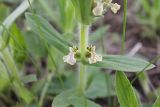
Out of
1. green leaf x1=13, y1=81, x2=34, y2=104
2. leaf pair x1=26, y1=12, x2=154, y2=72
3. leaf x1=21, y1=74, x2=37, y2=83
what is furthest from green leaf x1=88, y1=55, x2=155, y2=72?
green leaf x1=13, y1=81, x2=34, y2=104

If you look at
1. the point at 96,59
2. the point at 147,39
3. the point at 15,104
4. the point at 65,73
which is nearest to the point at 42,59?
the point at 65,73

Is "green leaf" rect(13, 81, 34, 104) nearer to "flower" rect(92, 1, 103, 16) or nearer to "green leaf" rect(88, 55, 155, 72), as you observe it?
"green leaf" rect(88, 55, 155, 72)

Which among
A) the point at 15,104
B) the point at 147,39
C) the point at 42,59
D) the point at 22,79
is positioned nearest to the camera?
the point at 22,79

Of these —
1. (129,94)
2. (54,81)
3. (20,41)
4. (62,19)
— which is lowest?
(129,94)

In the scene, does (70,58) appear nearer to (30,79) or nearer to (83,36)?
(83,36)

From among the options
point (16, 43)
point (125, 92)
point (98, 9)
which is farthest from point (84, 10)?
point (16, 43)

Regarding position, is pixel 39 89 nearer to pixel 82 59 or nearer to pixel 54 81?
pixel 54 81

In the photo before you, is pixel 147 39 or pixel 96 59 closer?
pixel 96 59

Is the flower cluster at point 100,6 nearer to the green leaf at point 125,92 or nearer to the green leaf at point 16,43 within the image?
the green leaf at point 125,92
